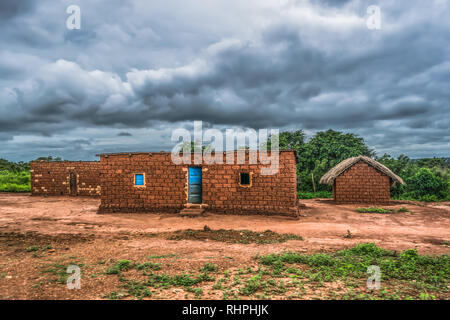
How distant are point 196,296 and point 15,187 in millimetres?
28426

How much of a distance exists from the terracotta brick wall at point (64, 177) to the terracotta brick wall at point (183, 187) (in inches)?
316

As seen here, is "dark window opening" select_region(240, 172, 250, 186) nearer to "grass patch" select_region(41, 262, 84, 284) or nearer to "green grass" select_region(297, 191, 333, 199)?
"grass patch" select_region(41, 262, 84, 284)

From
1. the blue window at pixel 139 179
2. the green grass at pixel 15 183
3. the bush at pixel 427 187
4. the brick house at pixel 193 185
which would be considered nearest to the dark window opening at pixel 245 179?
the brick house at pixel 193 185

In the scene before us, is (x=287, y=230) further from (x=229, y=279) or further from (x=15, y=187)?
(x=15, y=187)

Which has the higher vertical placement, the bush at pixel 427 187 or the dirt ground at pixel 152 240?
the bush at pixel 427 187

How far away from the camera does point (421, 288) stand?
4.40 meters

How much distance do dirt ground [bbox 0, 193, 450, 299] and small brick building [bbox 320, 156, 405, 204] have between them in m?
2.94

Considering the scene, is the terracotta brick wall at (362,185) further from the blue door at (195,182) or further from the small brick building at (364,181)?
the blue door at (195,182)

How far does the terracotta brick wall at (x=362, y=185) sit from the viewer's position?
16219mm

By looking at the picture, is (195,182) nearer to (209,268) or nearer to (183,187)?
(183,187)

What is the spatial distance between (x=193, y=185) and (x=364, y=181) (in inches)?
414

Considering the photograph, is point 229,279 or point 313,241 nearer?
point 229,279

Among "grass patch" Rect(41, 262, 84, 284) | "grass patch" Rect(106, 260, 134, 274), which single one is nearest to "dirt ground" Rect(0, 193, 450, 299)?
"grass patch" Rect(41, 262, 84, 284)
